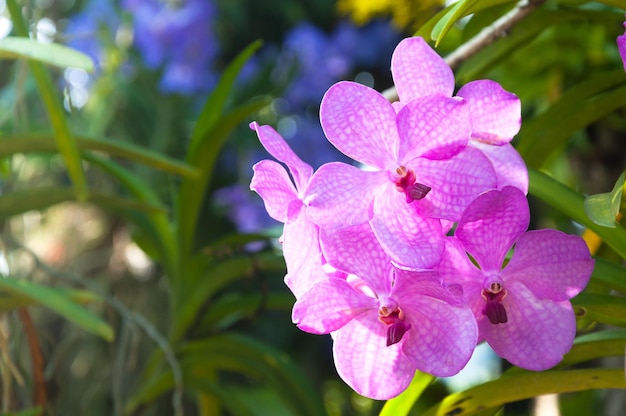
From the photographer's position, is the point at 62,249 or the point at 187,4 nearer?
the point at 187,4

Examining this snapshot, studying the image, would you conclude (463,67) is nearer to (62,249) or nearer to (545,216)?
(545,216)

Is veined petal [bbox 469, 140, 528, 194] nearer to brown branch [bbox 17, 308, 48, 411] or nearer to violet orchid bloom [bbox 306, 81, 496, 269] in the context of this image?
violet orchid bloom [bbox 306, 81, 496, 269]

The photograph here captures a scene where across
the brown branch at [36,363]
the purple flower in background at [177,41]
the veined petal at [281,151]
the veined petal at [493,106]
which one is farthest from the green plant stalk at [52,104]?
the purple flower in background at [177,41]

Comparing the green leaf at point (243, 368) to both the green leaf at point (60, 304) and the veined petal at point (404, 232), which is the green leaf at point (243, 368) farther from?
the veined petal at point (404, 232)

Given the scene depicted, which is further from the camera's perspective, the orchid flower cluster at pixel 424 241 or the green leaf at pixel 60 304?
the green leaf at pixel 60 304

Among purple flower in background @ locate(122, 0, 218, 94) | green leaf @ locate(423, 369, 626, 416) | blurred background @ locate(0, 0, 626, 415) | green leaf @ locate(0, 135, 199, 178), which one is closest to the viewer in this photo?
green leaf @ locate(423, 369, 626, 416)

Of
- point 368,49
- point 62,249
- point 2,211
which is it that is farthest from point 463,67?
point 62,249

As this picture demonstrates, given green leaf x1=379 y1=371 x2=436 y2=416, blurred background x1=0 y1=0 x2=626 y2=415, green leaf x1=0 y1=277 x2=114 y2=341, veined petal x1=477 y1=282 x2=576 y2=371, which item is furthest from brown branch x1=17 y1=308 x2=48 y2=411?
veined petal x1=477 y1=282 x2=576 y2=371
